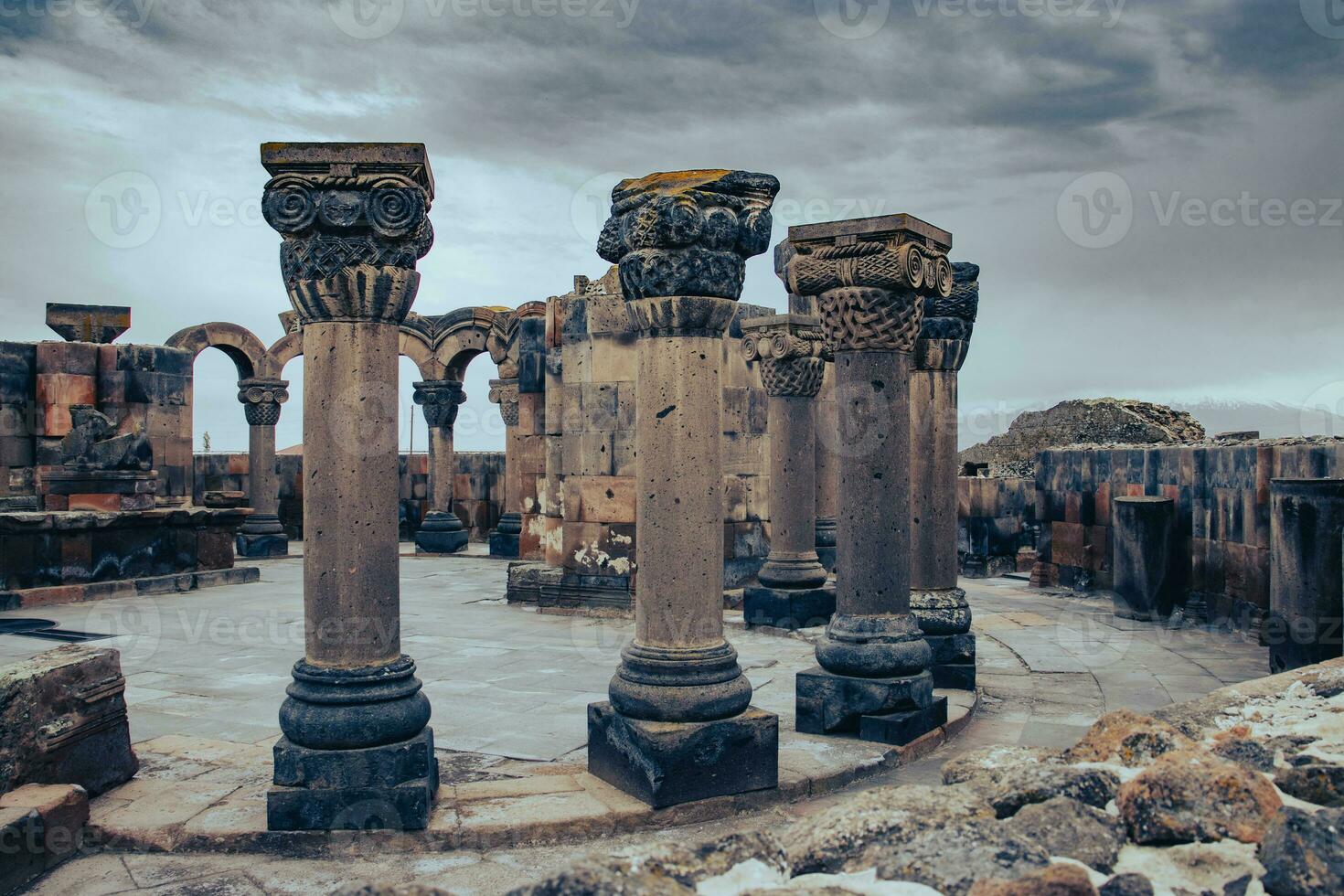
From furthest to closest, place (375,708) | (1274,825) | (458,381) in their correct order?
(458,381), (375,708), (1274,825)

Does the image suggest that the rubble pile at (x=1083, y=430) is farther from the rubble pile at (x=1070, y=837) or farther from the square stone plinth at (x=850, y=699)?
the rubble pile at (x=1070, y=837)

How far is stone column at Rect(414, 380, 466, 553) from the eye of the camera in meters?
19.1

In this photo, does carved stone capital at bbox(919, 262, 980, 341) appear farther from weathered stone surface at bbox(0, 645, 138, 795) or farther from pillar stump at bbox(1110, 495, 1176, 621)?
weathered stone surface at bbox(0, 645, 138, 795)

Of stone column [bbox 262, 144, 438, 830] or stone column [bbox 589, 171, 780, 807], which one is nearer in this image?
stone column [bbox 262, 144, 438, 830]

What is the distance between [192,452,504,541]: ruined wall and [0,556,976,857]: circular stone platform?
32.7ft

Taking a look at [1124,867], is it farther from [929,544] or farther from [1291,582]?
[1291,582]

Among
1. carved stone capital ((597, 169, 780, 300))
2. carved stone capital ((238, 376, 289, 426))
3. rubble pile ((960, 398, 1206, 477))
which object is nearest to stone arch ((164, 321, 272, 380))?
carved stone capital ((238, 376, 289, 426))

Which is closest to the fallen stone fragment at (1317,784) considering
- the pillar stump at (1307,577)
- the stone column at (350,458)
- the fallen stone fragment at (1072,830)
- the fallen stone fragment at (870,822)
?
the fallen stone fragment at (1072,830)

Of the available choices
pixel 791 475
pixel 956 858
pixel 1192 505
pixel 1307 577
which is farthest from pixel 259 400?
pixel 956 858

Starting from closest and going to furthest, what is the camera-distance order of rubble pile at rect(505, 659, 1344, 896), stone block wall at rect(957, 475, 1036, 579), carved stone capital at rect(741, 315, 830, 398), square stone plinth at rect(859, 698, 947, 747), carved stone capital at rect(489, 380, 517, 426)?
1. rubble pile at rect(505, 659, 1344, 896)
2. square stone plinth at rect(859, 698, 947, 747)
3. carved stone capital at rect(741, 315, 830, 398)
4. stone block wall at rect(957, 475, 1036, 579)
5. carved stone capital at rect(489, 380, 517, 426)

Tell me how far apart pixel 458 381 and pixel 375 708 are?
15804 millimetres

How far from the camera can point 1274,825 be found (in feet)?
9.07

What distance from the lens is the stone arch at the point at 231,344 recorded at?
725 inches

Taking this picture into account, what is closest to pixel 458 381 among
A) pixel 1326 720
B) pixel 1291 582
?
pixel 1291 582
